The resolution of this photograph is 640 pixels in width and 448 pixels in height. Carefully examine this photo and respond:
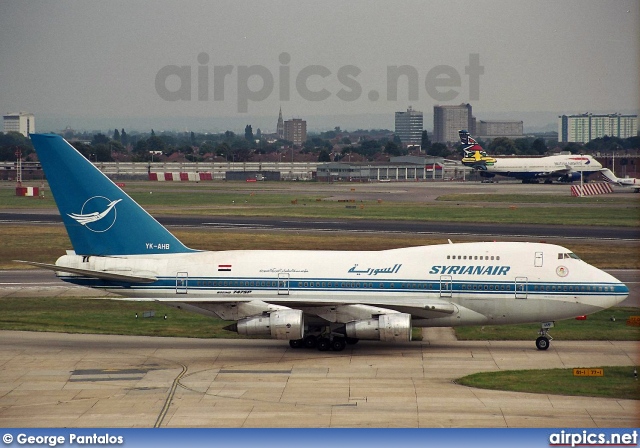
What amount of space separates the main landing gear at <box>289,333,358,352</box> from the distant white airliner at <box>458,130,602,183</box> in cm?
13849

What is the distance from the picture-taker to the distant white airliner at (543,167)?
176m

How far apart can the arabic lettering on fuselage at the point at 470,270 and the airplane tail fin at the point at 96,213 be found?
11647 millimetres

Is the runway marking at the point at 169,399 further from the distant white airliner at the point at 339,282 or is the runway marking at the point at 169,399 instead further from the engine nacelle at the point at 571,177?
the engine nacelle at the point at 571,177

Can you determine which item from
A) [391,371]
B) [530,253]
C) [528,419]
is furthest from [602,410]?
[530,253]

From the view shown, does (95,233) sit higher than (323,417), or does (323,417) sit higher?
(95,233)

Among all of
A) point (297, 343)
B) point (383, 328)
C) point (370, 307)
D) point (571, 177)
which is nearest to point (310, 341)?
point (297, 343)

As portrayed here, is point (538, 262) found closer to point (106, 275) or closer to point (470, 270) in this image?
point (470, 270)

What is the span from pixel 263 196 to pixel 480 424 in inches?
4307

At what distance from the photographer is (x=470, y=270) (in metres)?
38.5

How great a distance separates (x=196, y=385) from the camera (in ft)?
106

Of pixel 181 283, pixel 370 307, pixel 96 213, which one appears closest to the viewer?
pixel 370 307

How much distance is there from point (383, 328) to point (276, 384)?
647 cm

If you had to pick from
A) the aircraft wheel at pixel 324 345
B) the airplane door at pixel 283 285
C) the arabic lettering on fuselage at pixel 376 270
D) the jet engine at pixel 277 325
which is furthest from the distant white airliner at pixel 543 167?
the jet engine at pixel 277 325

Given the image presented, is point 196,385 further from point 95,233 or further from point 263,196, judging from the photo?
point 263,196
